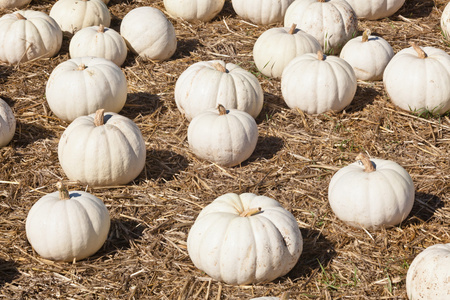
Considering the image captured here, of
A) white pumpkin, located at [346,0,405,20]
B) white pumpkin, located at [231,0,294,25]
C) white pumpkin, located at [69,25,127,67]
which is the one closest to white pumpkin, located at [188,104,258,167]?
white pumpkin, located at [69,25,127,67]

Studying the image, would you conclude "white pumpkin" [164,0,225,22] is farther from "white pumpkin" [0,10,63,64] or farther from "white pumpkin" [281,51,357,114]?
"white pumpkin" [281,51,357,114]

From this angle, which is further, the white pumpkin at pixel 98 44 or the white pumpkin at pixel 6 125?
the white pumpkin at pixel 98 44

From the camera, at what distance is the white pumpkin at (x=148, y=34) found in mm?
7383

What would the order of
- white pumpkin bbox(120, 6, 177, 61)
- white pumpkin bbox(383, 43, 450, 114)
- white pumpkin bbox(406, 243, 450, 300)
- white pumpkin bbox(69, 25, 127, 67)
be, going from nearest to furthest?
1. white pumpkin bbox(406, 243, 450, 300)
2. white pumpkin bbox(383, 43, 450, 114)
3. white pumpkin bbox(69, 25, 127, 67)
4. white pumpkin bbox(120, 6, 177, 61)

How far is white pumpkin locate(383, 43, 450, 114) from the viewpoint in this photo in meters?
6.23

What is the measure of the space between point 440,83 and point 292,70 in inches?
55.1

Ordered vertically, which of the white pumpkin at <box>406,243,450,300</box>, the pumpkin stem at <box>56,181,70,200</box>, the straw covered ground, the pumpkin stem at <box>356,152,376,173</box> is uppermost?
the pumpkin stem at <box>56,181,70,200</box>

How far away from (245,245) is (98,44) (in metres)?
3.68

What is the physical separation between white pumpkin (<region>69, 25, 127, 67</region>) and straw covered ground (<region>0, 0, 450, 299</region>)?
1.01 feet

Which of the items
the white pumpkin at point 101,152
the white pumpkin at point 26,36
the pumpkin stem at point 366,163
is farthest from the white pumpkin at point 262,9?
the pumpkin stem at point 366,163

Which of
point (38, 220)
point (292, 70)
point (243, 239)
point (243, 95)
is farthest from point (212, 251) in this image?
point (292, 70)

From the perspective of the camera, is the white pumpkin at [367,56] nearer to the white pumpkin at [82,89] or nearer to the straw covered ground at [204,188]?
the straw covered ground at [204,188]

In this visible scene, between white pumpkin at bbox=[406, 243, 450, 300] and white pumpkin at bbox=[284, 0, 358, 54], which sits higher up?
white pumpkin at bbox=[284, 0, 358, 54]

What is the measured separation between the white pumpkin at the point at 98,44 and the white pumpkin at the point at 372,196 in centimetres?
327
